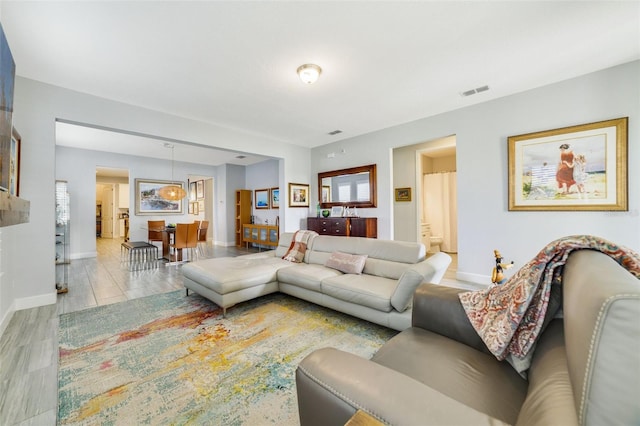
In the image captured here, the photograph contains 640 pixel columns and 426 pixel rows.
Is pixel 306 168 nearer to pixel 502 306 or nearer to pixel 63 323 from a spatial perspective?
pixel 63 323

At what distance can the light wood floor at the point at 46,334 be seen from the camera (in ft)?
5.01

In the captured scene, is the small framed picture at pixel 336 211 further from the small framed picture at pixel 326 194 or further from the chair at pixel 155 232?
the chair at pixel 155 232

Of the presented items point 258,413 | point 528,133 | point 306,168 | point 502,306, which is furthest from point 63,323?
point 528,133

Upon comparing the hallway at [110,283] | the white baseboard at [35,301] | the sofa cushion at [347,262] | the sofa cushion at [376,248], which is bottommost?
the hallway at [110,283]

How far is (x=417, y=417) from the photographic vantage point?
2.16 ft

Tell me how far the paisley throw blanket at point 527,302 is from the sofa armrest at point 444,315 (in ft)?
0.39

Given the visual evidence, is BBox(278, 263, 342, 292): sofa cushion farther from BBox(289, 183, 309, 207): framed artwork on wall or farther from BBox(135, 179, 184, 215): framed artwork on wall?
BBox(135, 179, 184, 215): framed artwork on wall

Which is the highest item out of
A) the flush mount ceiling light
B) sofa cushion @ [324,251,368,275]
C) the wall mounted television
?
the flush mount ceiling light

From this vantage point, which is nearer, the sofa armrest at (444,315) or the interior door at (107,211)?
the sofa armrest at (444,315)

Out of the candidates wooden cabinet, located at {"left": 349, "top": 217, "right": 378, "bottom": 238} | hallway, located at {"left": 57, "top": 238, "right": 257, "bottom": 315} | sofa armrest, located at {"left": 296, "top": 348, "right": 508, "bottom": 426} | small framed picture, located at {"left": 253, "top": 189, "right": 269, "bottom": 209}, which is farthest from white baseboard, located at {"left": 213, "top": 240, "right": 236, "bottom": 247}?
sofa armrest, located at {"left": 296, "top": 348, "right": 508, "bottom": 426}

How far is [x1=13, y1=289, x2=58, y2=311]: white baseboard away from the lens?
9.66ft

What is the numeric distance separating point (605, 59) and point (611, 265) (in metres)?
3.47

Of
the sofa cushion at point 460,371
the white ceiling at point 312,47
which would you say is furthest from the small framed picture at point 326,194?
the sofa cushion at point 460,371

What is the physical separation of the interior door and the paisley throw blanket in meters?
12.9
